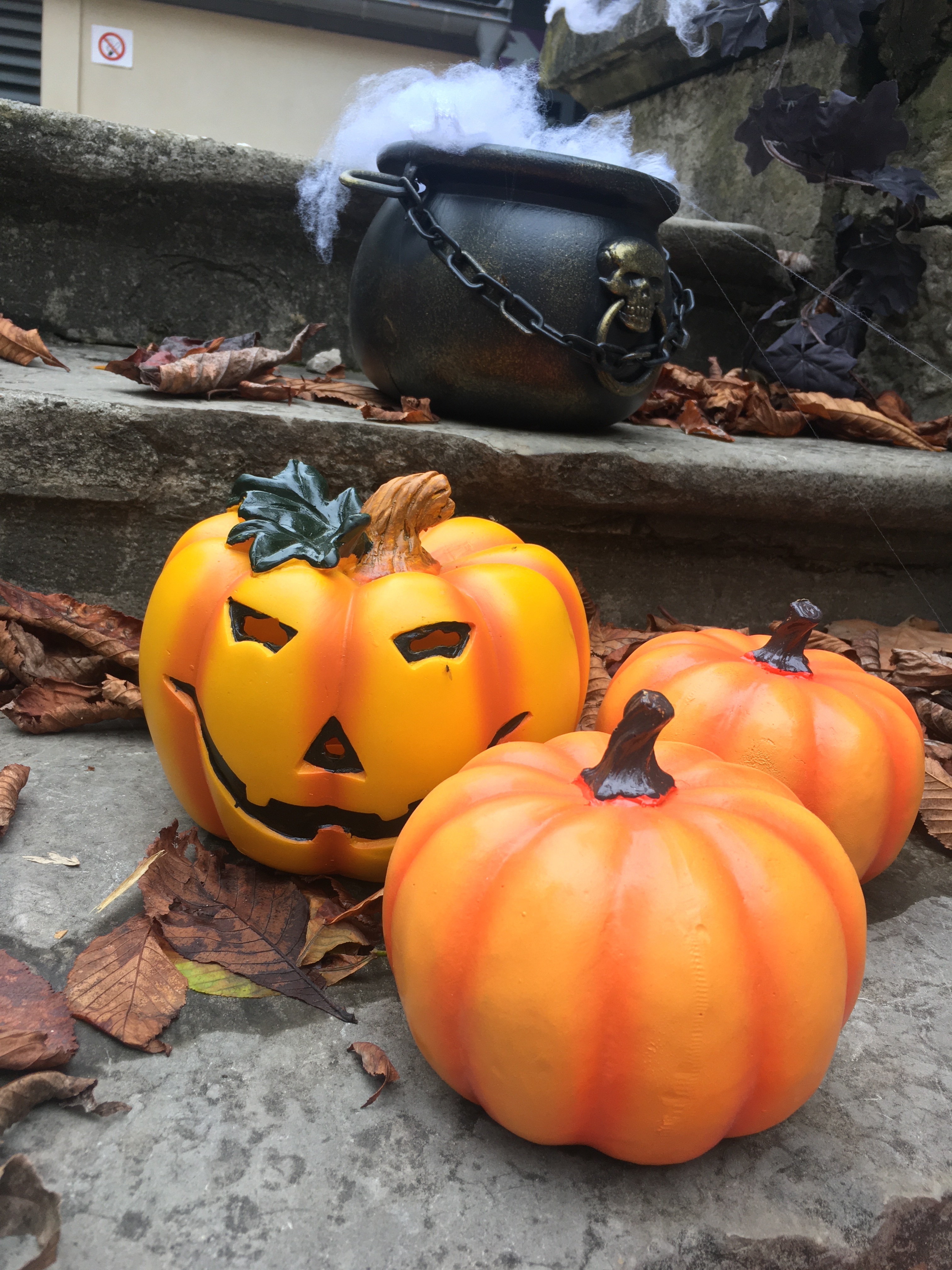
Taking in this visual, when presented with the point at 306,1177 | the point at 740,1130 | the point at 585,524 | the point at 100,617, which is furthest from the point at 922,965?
the point at 100,617

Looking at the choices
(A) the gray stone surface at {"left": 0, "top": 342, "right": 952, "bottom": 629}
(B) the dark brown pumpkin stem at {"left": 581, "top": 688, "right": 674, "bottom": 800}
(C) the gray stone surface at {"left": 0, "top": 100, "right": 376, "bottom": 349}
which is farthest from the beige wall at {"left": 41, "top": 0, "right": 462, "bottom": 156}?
(B) the dark brown pumpkin stem at {"left": 581, "top": 688, "right": 674, "bottom": 800}

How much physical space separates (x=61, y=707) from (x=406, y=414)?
3.28ft

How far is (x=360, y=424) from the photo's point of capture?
196 cm

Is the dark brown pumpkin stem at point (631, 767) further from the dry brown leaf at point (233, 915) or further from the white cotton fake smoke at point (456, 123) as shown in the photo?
the white cotton fake smoke at point (456, 123)

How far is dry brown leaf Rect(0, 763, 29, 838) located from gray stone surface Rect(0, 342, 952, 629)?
609 mm

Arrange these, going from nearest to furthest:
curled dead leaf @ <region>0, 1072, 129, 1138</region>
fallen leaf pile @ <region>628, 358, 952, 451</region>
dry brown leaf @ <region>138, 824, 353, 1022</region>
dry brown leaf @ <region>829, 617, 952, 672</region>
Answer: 1. curled dead leaf @ <region>0, 1072, 129, 1138</region>
2. dry brown leaf @ <region>138, 824, 353, 1022</region>
3. dry brown leaf @ <region>829, 617, 952, 672</region>
4. fallen leaf pile @ <region>628, 358, 952, 451</region>

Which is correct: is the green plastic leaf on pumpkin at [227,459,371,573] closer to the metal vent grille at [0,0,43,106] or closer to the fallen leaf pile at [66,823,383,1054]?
the fallen leaf pile at [66,823,383,1054]

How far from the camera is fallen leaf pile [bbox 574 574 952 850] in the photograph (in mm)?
1649

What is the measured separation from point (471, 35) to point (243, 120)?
6.64 feet

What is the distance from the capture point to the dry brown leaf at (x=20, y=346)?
2271 mm

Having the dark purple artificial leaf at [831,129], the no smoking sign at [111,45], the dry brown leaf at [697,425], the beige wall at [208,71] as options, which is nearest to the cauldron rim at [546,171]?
the dry brown leaf at [697,425]

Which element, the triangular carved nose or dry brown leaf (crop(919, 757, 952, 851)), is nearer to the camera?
the triangular carved nose

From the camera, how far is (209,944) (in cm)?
111

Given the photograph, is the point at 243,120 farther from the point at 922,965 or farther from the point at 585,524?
the point at 922,965
